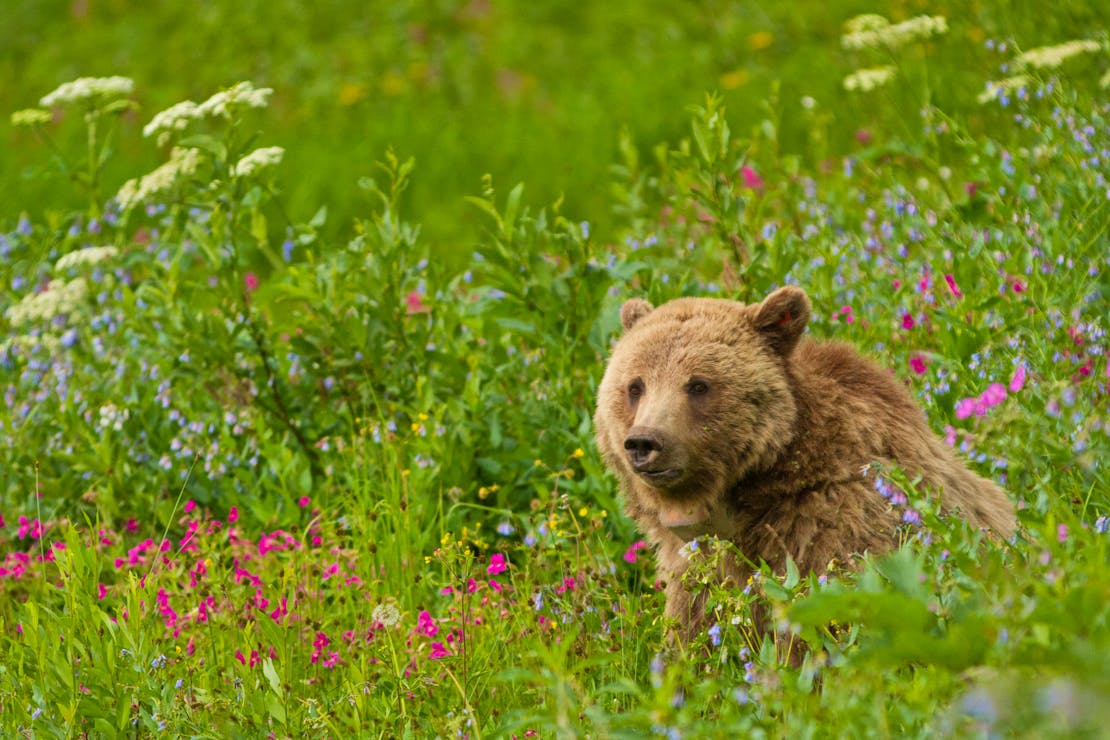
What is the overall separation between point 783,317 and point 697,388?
35 centimetres

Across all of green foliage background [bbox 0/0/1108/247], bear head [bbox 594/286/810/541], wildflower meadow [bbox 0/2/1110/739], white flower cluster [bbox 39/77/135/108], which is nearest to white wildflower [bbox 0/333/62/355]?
wildflower meadow [bbox 0/2/1110/739]

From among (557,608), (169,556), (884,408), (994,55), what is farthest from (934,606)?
(994,55)

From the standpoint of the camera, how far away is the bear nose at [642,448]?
12.5ft

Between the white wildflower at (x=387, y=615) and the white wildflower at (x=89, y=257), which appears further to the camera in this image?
the white wildflower at (x=89, y=257)

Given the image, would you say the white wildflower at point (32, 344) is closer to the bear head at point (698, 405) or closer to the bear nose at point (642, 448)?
the bear head at point (698, 405)

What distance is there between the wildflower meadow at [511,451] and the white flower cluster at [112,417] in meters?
0.02

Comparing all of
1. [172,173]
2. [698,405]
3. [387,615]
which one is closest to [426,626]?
[387,615]

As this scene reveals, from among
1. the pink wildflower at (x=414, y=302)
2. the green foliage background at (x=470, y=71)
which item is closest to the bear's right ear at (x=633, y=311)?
the pink wildflower at (x=414, y=302)

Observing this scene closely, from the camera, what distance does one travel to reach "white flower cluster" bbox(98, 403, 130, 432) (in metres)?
5.21

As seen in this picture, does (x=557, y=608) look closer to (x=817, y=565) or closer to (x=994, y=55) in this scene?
(x=817, y=565)

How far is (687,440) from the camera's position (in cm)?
389

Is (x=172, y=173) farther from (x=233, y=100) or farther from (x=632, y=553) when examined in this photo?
(x=632, y=553)

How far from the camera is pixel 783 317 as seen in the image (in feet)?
13.2

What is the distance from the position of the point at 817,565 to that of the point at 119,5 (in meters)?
13.4
